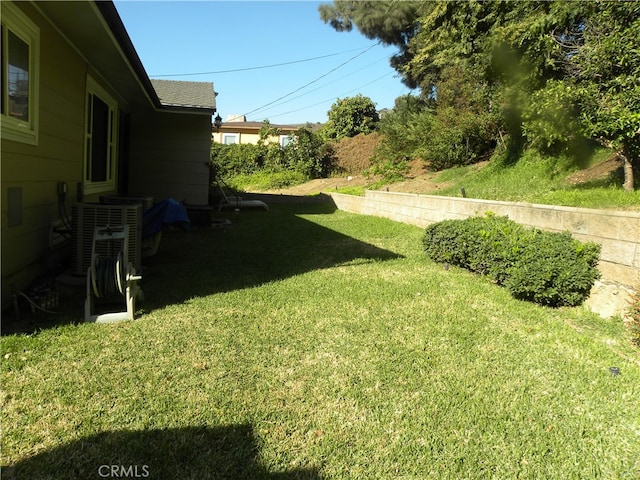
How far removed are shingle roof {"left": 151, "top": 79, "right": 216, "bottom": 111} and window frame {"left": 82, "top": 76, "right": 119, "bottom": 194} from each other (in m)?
1.35

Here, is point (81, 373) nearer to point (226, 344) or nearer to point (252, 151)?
point (226, 344)

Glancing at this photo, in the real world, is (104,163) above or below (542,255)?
above

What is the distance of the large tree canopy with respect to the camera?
5.59 meters

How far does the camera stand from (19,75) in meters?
3.83

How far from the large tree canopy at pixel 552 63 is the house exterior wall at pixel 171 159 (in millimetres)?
6355

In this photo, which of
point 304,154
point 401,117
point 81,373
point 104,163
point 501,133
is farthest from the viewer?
point 304,154

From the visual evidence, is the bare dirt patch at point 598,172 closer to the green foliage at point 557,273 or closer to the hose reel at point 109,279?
the green foliage at point 557,273

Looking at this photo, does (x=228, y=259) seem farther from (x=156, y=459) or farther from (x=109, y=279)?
(x=156, y=459)

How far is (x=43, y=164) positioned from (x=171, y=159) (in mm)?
6599

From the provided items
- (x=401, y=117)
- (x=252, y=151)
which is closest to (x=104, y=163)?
(x=401, y=117)

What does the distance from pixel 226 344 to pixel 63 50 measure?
376cm

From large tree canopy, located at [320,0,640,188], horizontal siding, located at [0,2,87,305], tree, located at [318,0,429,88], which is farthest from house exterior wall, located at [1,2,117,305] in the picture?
tree, located at [318,0,429,88]

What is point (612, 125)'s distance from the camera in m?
5.48

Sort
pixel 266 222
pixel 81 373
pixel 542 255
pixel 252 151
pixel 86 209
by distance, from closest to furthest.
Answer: pixel 81 373
pixel 86 209
pixel 542 255
pixel 266 222
pixel 252 151
